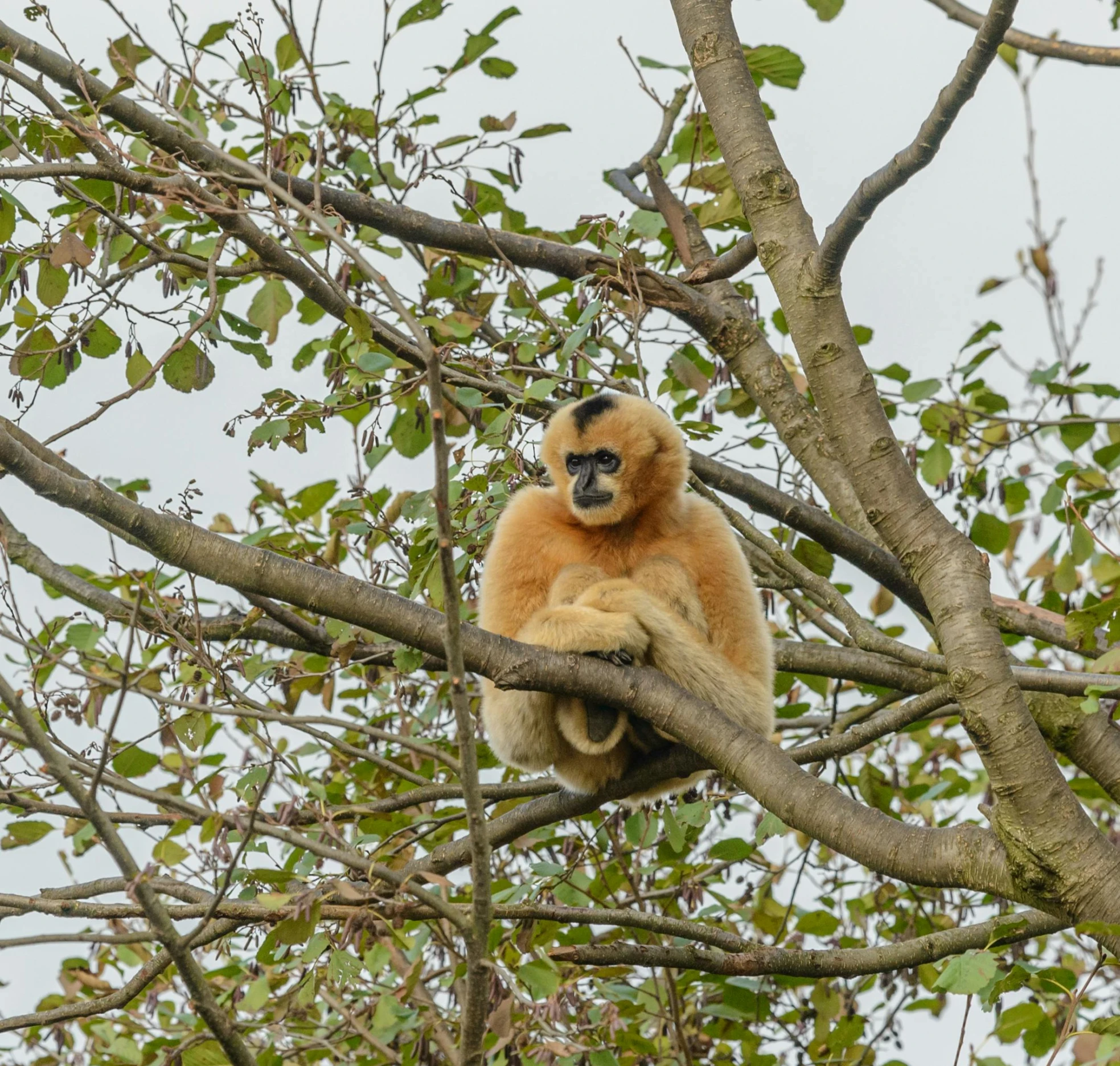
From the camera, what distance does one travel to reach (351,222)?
506cm

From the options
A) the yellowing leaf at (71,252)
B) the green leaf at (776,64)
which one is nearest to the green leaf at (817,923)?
the green leaf at (776,64)

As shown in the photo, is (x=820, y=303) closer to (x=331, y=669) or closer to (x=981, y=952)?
(x=981, y=952)

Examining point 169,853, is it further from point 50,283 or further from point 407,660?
point 50,283

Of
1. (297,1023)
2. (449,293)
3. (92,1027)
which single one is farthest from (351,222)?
(92,1027)

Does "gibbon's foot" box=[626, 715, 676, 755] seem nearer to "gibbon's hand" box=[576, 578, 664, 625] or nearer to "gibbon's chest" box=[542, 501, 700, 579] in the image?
"gibbon's hand" box=[576, 578, 664, 625]

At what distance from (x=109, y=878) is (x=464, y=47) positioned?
3315mm

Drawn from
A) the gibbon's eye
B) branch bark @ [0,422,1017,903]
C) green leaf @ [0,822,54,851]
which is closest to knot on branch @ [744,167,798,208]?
the gibbon's eye

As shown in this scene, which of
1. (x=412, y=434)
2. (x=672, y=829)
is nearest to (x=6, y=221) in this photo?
(x=412, y=434)

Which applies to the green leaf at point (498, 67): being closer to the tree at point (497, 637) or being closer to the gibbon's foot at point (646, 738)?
the tree at point (497, 637)

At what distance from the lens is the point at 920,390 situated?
4.80m

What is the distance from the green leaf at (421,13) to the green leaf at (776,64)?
118 centimetres

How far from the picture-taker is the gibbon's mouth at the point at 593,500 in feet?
15.2

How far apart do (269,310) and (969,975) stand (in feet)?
10.4

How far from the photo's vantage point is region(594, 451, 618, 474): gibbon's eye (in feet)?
15.3
